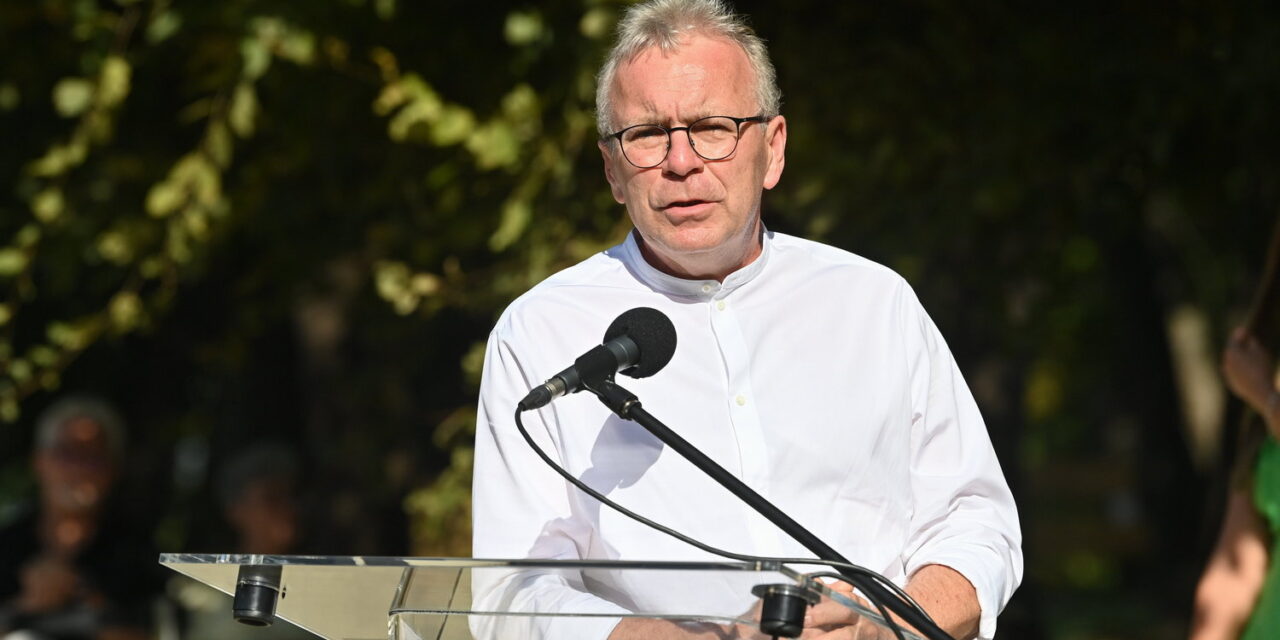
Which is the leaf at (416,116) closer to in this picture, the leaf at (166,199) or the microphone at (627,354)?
the leaf at (166,199)

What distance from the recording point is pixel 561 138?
5035 millimetres

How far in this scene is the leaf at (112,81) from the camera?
538 centimetres

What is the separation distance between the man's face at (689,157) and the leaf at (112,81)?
3.31 meters

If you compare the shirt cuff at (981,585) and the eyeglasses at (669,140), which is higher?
the eyeglasses at (669,140)

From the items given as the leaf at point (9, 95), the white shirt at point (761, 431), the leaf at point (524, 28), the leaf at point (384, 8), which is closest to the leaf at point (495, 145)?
Answer: the leaf at point (524, 28)

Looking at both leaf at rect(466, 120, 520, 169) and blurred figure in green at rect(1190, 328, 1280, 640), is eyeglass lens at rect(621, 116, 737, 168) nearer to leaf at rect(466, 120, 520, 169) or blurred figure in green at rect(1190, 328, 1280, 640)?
blurred figure in green at rect(1190, 328, 1280, 640)

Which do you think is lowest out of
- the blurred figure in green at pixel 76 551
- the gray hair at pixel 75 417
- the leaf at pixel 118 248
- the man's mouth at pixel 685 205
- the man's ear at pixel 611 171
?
the blurred figure in green at pixel 76 551

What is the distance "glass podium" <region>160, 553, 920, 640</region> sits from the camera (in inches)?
72.7

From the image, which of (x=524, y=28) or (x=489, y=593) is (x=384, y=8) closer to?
(x=524, y=28)

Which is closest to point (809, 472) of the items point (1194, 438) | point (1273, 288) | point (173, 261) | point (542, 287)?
point (542, 287)

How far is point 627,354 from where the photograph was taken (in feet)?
6.94

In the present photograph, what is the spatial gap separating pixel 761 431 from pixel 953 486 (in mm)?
332

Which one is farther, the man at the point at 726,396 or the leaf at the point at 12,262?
the leaf at the point at 12,262

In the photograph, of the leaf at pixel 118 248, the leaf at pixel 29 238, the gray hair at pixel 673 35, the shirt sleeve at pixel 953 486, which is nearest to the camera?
the shirt sleeve at pixel 953 486
